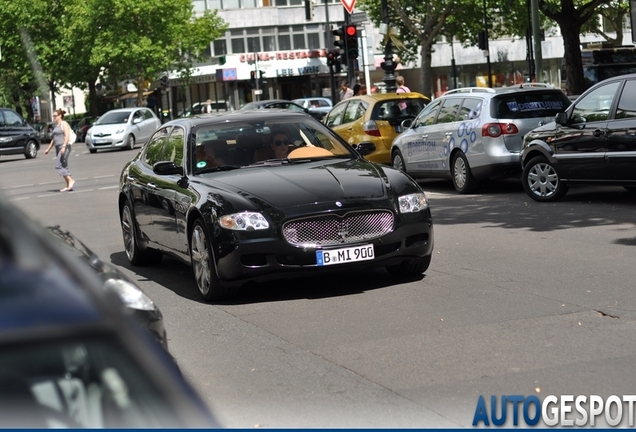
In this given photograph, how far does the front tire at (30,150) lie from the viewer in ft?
144

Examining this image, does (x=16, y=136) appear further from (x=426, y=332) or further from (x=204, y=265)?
(x=426, y=332)

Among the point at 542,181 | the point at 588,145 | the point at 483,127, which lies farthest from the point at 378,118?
the point at 588,145

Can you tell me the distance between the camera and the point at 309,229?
Answer: 8555 mm

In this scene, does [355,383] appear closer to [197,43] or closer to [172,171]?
[172,171]

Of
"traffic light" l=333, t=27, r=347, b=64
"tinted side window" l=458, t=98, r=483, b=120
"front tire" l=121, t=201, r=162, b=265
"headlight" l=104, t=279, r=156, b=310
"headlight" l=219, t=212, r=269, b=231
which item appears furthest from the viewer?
"traffic light" l=333, t=27, r=347, b=64

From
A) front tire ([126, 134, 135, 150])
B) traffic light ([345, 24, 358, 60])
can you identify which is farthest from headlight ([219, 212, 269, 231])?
front tire ([126, 134, 135, 150])

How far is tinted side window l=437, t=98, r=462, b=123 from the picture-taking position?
1764 centimetres

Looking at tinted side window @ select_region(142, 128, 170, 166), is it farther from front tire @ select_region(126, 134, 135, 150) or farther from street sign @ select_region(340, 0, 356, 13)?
front tire @ select_region(126, 134, 135, 150)

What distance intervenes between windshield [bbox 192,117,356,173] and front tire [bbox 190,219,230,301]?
88 cm

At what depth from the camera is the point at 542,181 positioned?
15.3m

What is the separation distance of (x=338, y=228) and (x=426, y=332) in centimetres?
172

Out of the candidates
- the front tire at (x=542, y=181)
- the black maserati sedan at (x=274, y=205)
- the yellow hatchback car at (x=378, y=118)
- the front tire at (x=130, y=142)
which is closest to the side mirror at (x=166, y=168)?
the black maserati sedan at (x=274, y=205)

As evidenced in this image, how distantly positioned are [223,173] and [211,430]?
8.22 m

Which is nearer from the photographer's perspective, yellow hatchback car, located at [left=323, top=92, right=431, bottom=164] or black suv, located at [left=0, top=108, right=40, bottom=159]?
yellow hatchback car, located at [left=323, top=92, right=431, bottom=164]
